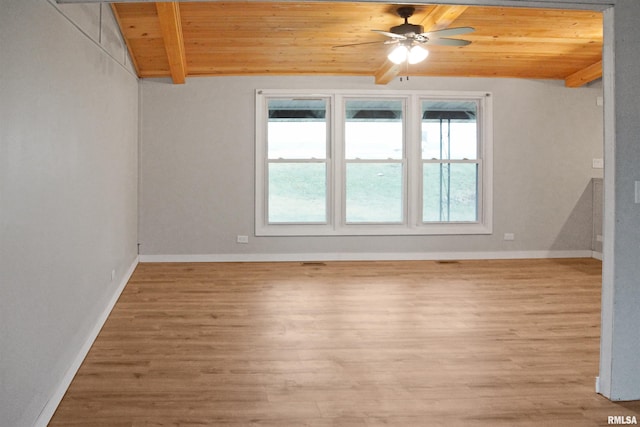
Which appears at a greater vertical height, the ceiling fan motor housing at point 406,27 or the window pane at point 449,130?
the ceiling fan motor housing at point 406,27

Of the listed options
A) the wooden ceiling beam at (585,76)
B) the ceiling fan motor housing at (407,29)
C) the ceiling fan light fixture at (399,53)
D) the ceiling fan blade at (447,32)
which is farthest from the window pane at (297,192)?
the wooden ceiling beam at (585,76)

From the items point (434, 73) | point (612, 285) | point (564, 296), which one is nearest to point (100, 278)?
point (612, 285)

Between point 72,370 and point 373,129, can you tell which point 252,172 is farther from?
point 72,370

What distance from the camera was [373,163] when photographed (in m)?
7.65

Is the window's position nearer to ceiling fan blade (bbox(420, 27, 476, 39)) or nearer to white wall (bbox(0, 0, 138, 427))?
ceiling fan blade (bbox(420, 27, 476, 39))

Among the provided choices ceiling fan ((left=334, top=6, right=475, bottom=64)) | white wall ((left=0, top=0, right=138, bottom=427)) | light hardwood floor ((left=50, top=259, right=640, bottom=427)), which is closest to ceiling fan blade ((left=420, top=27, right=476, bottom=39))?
ceiling fan ((left=334, top=6, right=475, bottom=64))

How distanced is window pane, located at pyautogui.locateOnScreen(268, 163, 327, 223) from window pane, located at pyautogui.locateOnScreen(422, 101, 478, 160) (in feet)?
4.74

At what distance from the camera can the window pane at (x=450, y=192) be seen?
776 centimetres

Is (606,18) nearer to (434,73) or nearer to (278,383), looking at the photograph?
(278,383)

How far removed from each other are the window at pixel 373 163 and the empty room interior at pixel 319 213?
0.10 feet

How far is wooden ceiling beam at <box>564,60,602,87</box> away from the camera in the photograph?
708 cm

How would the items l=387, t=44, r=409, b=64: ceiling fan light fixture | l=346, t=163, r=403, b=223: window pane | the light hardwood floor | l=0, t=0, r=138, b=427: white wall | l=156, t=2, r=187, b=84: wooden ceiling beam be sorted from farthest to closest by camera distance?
l=346, t=163, r=403, b=223: window pane → l=387, t=44, r=409, b=64: ceiling fan light fixture → l=156, t=2, r=187, b=84: wooden ceiling beam → the light hardwood floor → l=0, t=0, r=138, b=427: white wall

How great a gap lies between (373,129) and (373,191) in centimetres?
82

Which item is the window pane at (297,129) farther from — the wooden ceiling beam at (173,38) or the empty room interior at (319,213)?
the wooden ceiling beam at (173,38)
